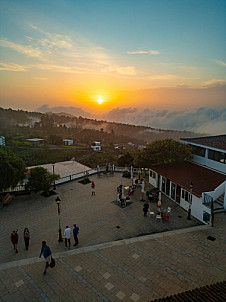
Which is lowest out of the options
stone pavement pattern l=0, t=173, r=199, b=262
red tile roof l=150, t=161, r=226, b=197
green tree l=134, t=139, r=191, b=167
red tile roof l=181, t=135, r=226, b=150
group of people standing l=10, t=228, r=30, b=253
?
stone pavement pattern l=0, t=173, r=199, b=262

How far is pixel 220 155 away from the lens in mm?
20109

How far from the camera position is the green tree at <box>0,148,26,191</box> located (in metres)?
17.6

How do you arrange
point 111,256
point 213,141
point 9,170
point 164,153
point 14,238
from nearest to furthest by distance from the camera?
1. point 111,256
2. point 14,238
3. point 9,170
4. point 164,153
5. point 213,141

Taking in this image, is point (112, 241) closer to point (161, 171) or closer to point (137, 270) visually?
point (137, 270)

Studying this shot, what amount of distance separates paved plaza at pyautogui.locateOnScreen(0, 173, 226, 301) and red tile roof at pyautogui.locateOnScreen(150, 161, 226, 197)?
2260mm

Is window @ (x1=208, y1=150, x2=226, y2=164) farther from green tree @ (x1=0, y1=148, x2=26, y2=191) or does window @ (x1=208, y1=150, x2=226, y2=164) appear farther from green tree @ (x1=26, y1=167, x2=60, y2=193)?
green tree @ (x1=0, y1=148, x2=26, y2=191)

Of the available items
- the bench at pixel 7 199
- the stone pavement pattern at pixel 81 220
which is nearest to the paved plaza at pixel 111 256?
the stone pavement pattern at pixel 81 220

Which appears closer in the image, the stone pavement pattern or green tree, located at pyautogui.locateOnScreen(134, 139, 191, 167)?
the stone pavement pattern

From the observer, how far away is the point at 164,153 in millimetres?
22969

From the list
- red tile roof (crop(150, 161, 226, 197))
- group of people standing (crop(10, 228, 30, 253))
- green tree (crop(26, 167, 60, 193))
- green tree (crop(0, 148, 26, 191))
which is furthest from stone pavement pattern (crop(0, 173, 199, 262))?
red tile roof (crop(150, 161, 226, 197))

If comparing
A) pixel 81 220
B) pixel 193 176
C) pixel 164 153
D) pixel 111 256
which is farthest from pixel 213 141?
pixel 111 256

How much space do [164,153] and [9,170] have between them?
53.3ft

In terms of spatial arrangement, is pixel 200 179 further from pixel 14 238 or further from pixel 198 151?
pixel 14 238

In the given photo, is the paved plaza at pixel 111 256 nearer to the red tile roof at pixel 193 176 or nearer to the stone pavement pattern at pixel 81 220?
the stone pavement pattern at pixel 81 220
